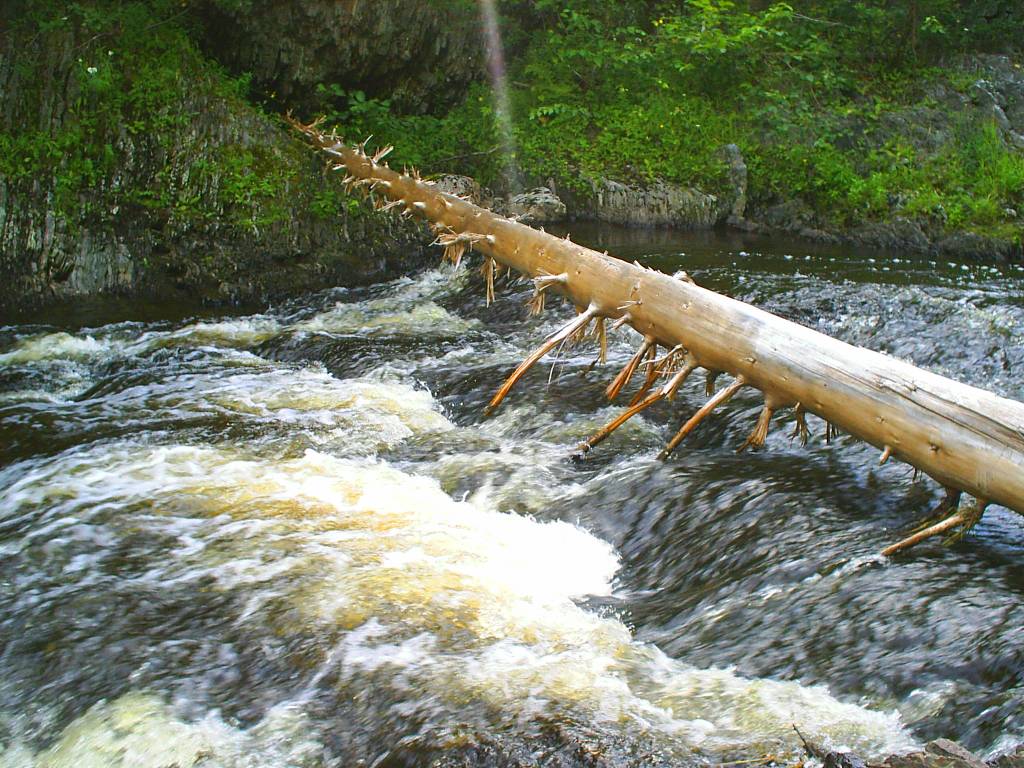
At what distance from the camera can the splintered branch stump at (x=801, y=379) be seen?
3.62 m

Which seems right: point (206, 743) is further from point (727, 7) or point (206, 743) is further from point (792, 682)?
point (727, 7)

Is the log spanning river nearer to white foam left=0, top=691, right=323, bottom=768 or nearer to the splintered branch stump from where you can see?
white foam left=0, top=691, right=323, bottom=768

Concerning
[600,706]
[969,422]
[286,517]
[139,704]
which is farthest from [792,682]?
[286,517]

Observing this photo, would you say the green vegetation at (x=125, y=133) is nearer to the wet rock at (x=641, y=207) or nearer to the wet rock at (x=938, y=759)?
the wet rock at (x=641, y=207)

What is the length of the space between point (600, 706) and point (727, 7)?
44.0 ft

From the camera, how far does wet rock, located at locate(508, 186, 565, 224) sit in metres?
12.2

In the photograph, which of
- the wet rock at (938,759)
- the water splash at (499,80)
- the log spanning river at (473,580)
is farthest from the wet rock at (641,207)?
the wet rock at (938,759)

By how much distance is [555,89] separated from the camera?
1382 centimetres

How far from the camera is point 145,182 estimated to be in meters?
9.66

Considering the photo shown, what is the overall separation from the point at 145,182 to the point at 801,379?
7.97 metres

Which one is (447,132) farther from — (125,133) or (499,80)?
(125,133)

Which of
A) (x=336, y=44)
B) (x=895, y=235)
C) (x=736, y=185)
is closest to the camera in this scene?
(x=336, y=44)

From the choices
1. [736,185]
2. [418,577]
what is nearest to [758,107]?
[736,185]

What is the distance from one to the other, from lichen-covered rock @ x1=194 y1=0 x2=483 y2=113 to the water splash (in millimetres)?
1000
